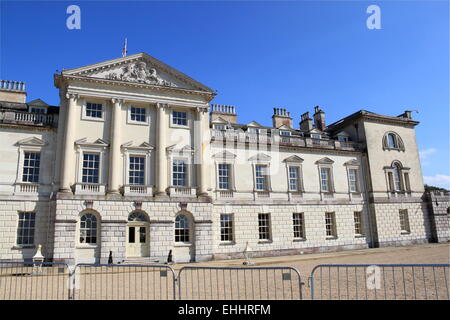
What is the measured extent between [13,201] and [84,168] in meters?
4.64

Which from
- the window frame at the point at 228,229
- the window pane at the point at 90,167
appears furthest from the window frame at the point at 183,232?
the window pane at the point at 90,167

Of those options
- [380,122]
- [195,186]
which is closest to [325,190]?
[380,122]

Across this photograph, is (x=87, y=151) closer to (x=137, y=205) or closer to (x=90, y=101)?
(x=90, y=101)

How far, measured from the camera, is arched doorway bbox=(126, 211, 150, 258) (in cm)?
2244

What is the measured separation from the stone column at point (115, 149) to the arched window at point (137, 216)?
1.86 metres

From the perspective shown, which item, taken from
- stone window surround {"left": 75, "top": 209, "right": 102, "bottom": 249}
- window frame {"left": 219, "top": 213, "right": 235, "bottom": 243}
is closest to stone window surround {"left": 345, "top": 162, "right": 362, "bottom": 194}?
→ window frame {"left": 219, "top": 213, "right": 235, "bottom": 243}

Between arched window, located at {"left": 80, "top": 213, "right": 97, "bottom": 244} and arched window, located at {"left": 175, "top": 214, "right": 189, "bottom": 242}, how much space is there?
17.8 feet

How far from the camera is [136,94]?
80.3 ft

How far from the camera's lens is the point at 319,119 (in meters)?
38.6

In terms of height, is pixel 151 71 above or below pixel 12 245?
above

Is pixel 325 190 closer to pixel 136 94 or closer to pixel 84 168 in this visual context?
pixel 136 94

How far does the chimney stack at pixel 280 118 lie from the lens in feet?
115

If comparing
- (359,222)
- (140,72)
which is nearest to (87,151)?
(140,72)
